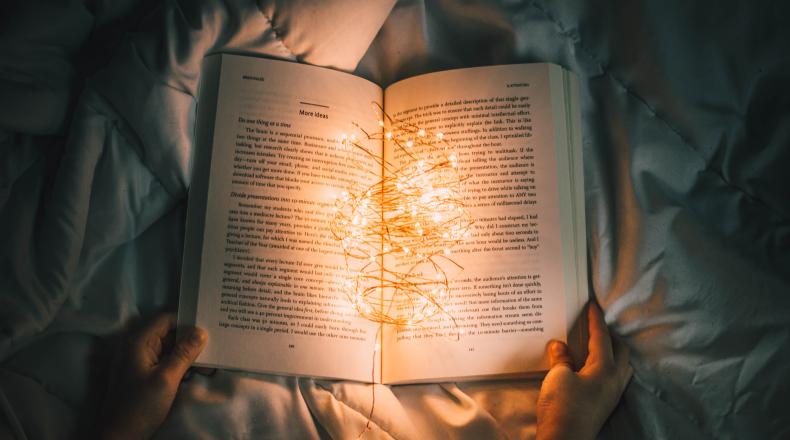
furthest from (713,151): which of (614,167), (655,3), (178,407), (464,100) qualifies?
(178,407)

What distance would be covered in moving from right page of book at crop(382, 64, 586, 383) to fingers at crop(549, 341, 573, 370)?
0.01m

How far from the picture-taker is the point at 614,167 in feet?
3.31

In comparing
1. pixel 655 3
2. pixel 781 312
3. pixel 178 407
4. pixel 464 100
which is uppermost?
pixel 655 3

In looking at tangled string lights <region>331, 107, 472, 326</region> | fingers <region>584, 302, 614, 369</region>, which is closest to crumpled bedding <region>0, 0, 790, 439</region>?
fingers <region>584, 302, 614, 369</region>

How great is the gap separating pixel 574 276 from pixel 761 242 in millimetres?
278

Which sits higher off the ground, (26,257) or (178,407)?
(26,257)

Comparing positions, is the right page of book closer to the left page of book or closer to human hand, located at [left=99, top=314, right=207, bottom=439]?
the left page of book

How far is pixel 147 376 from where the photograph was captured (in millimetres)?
895

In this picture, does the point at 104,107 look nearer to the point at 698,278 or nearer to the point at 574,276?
the point at 574,276

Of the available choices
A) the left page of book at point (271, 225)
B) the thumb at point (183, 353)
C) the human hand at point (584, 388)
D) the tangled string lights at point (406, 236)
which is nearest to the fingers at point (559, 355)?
the human hand at point (584, 388)

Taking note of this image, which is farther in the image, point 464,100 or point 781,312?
point 464,100

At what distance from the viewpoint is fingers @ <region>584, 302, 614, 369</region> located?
3.01 ft

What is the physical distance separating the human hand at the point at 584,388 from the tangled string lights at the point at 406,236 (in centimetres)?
17

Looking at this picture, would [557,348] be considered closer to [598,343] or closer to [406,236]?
[598,343]
